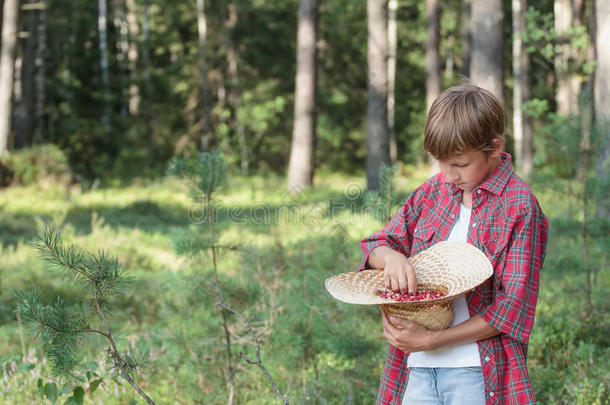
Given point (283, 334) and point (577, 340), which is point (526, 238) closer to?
point (283, 334)

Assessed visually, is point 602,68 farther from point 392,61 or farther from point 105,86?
point 105,86

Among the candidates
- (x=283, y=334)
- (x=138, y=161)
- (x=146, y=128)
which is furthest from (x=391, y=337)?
(x=146, y=128)

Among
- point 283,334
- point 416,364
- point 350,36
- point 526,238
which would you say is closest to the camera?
point 526,238

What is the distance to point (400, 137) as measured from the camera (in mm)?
28562

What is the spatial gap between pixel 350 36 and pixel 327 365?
2580 centimetres

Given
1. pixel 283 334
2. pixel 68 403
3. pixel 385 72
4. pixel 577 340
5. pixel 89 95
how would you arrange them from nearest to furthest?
1. pixel 68 403
2. pixel 283 334
3. pixel 577 340
4. pixel 385 72
5. pixel 89 95

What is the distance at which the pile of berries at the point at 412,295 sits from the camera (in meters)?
1.88

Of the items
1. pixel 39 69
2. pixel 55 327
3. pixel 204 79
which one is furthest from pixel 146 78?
pixel 55 327

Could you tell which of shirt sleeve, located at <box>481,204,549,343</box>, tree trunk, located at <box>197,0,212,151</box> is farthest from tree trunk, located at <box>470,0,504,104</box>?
tree trunk, located at <box>197,0,212,151</box>

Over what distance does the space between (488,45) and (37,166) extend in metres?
9.87

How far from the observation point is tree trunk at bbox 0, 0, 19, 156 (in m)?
13.5

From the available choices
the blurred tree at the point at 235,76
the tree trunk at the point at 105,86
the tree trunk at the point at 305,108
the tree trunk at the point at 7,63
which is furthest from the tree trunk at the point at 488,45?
the blurred tree at the point at 235,76

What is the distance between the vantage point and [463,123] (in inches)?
74.7

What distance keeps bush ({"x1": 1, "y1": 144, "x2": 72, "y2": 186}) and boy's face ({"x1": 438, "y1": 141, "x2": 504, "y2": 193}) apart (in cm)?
1274
